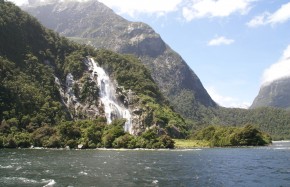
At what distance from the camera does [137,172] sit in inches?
3034

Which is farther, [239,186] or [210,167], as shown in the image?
[210,167]

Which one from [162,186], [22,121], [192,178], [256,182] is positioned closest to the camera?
[162,186]

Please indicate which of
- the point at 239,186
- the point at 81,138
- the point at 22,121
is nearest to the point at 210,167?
the point at 239,186

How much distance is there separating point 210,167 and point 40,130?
107 meters

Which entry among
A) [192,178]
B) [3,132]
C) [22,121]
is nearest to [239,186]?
[192,178]

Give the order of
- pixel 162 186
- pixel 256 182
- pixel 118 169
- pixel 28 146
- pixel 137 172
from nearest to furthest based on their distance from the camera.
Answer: pixel 162 186 < pixel 256 182 < pixel 137 172 < pixel 118 169 < pixel 28 146

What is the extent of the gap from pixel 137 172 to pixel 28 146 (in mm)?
106045

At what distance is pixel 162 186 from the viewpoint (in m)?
60.1

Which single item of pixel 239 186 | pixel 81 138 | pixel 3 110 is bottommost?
pixel 239 186

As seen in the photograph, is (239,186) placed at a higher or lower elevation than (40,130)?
lower

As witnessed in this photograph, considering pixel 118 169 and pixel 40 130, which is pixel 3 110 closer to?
pixel 40 130

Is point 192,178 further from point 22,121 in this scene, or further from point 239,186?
point 22,121

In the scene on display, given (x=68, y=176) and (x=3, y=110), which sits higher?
(x=3, y=110)

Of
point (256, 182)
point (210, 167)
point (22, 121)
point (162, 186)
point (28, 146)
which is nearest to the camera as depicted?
point (162, 186)
